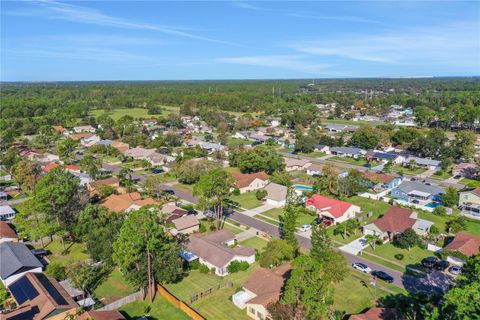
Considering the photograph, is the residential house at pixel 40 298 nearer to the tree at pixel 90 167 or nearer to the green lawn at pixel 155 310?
the green lawn at pixel 155 310

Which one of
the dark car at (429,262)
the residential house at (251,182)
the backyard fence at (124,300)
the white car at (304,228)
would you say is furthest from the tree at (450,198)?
A: the backyard fence at (124,300)

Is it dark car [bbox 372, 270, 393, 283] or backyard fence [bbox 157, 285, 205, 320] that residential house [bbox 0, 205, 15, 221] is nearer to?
backyard fence [bbox 157, 285, 205, 320]

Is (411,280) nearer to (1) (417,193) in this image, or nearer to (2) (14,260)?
(1) (417,193)

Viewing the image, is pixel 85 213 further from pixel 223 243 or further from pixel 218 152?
pixel 218 152

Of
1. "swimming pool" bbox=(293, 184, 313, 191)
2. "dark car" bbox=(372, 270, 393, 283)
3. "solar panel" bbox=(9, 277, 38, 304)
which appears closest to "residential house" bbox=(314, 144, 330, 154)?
"swimming pool" bbox=(293, 184, 313, 191)

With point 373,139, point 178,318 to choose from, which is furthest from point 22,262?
point 373,139

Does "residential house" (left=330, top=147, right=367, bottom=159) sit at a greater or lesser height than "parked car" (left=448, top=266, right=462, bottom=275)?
greater
